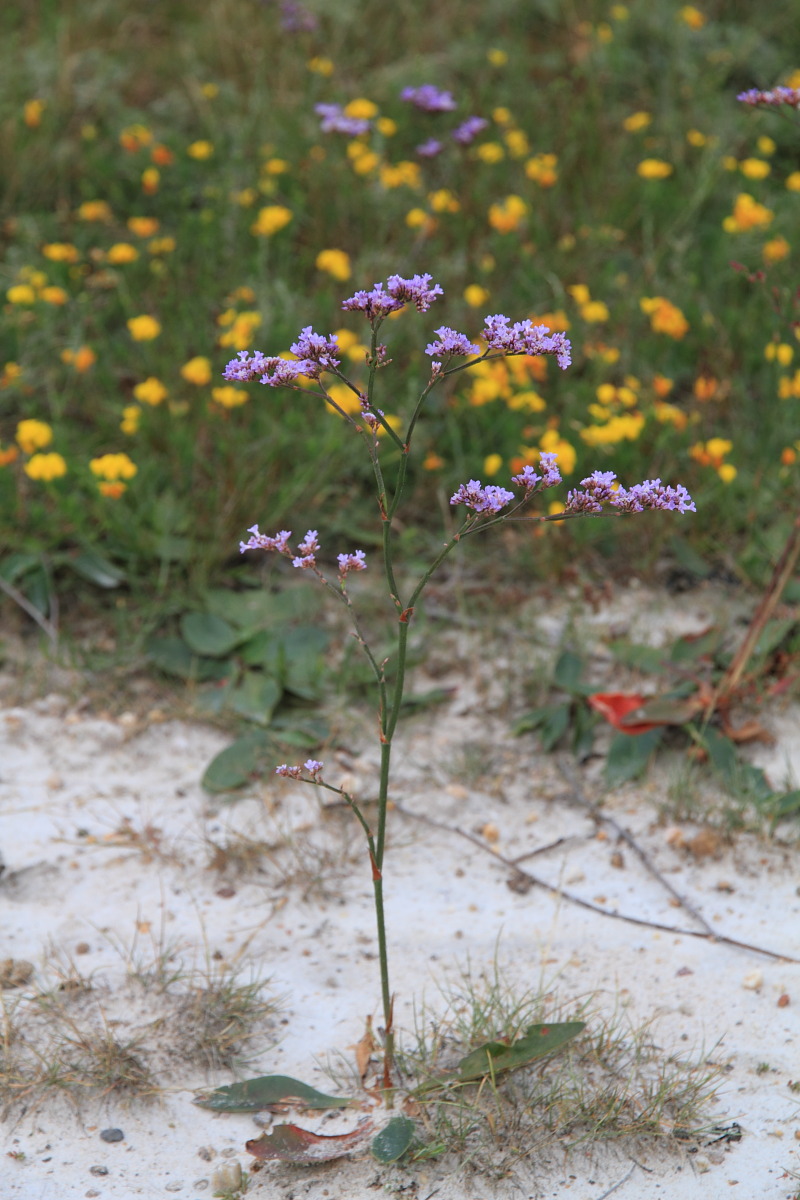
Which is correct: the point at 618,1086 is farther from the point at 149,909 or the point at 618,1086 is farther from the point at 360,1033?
the point at 149,909

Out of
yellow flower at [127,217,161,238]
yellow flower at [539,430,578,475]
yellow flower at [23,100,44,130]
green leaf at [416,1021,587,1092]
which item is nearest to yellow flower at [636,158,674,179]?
yellow flower at [539,430,578,475]

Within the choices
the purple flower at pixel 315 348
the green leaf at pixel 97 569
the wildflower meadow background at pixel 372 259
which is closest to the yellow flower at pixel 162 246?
the wildflower meadow background at pixel 372 259

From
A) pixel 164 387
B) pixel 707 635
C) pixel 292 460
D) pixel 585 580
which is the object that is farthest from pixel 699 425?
pixel 164 387

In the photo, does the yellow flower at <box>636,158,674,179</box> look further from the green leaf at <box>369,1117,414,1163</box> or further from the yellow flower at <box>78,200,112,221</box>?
the green leaf at <box>369,1117,414,1163</box>

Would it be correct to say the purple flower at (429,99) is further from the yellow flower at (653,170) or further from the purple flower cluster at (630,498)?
the purple flower cluster at (630,498)

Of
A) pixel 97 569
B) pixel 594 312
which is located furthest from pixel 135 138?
pixel 97 569
